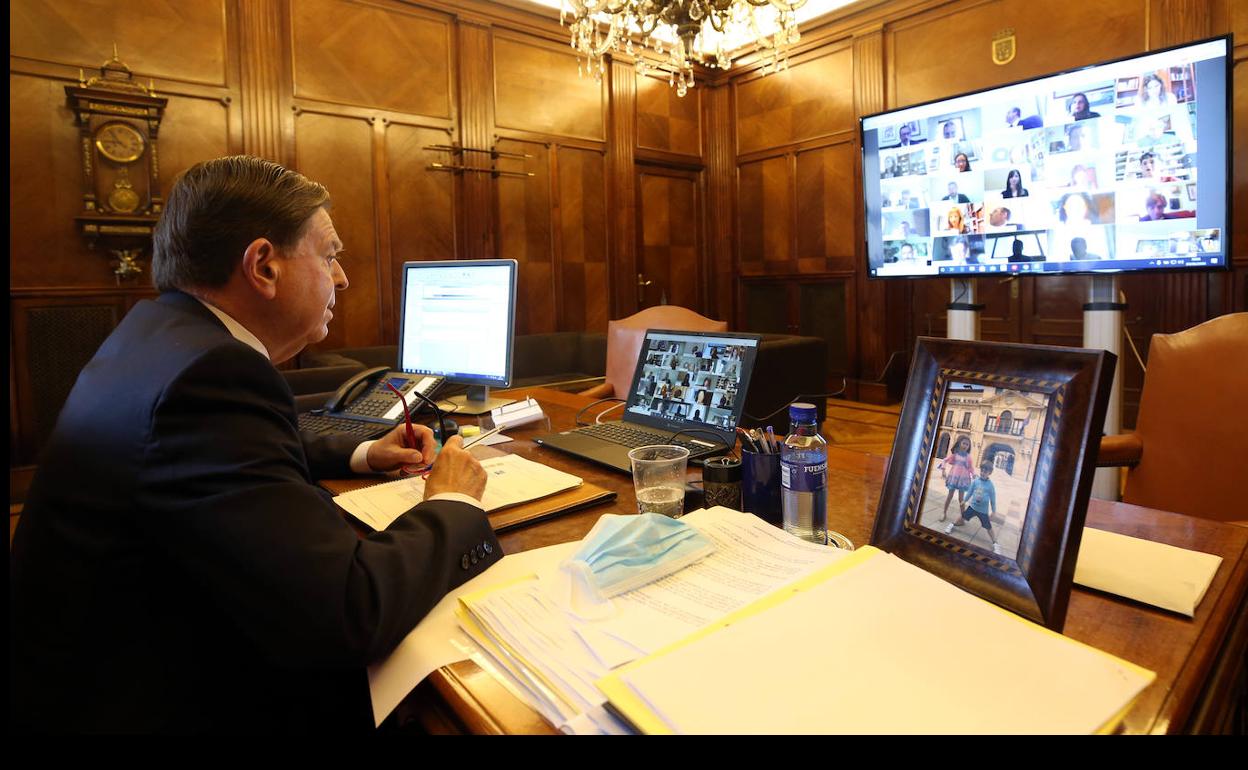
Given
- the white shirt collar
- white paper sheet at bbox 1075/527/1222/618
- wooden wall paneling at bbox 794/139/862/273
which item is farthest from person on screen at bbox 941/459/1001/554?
wooden wall paneling at bbox 794/139/862/273

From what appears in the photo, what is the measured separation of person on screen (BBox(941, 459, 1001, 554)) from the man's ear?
3.25 ft

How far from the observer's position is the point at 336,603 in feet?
2.40

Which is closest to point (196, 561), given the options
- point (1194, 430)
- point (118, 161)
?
point (1194, 430)

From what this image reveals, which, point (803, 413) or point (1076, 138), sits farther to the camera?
point (1076, 138)

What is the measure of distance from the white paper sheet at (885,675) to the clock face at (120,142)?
470cm

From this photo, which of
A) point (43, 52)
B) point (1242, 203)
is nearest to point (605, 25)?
point (43, 52)

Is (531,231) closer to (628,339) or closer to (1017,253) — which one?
(628,339)

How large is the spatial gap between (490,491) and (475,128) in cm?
473

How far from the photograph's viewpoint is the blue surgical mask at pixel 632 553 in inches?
31.9

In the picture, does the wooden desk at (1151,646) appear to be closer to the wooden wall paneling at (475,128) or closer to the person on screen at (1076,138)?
the person on screen at (1076,138)

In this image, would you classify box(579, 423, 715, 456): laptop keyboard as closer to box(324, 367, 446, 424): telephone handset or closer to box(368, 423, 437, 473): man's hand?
box(368, 423, 437, 473): man's hand

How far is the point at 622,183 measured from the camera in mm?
6172

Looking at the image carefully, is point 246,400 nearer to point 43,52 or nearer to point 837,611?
point 837,611

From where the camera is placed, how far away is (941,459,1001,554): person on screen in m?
0.79
